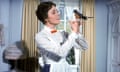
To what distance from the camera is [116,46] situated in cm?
113

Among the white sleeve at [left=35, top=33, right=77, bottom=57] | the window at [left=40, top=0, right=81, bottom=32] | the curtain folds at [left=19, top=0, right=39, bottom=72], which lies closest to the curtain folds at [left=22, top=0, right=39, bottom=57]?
the curtain folds at [left=19, top=0, right=39, bottom=72]

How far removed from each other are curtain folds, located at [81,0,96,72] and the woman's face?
0.18 meters

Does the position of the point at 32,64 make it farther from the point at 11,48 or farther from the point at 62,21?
the point at 62,21

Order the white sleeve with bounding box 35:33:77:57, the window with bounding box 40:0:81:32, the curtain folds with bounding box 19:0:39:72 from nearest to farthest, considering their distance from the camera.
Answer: the white sleeve with bounding box 35:33:77:57
the window with bounding box 40:0:81:32
the curtain folds with bounding box 19:0:39:72

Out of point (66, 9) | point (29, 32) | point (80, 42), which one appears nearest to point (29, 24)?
point (29, 32)

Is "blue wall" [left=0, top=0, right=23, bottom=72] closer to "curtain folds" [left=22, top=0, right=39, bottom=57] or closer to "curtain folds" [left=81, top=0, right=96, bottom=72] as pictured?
"curtain folds" [left=22, top=0, right=39, bottom=57]

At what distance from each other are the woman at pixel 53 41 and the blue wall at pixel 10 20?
0.29 m

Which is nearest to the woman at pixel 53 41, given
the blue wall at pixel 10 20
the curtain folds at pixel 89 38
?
the curtain folds at pixel 89 38

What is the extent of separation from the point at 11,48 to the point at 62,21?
0.34 meters

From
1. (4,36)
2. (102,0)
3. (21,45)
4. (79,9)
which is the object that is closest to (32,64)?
(21,45)

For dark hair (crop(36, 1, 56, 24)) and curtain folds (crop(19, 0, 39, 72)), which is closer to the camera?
dark hair (crop(36, 1, 56, 24))

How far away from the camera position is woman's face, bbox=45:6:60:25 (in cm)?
79

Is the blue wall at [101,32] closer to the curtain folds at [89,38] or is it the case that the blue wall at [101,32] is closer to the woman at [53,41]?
the curtain folds at [89,38]

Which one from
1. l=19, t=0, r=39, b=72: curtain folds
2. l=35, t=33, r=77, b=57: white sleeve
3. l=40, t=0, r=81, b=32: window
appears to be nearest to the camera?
l=35, t=33, r=77, b=57: white sleeve
